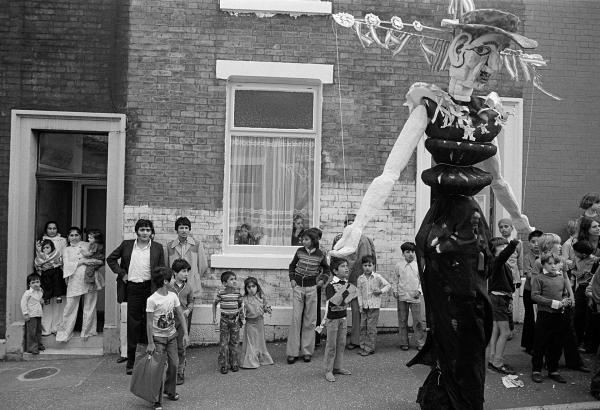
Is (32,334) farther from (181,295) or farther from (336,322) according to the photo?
(336,322)

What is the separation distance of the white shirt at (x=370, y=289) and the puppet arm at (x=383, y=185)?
3.75 m

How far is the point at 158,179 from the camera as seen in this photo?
25.8 ft

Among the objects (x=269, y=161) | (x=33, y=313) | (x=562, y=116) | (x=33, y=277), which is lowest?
(x=33, y=313)

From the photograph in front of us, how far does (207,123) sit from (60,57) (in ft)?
7.39

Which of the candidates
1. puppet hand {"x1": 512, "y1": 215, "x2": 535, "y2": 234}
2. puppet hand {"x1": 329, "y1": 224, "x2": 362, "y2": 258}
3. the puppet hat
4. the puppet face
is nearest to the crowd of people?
puppet hand {"x1": 512, "y1": 215, "x2": 535, "y2": 234}

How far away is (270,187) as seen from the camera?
27.3ft

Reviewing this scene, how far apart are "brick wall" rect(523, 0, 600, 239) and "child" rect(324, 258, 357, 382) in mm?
3605

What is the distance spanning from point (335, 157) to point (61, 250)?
13.5 ft

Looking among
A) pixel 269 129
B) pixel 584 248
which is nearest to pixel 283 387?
pixel 269 129

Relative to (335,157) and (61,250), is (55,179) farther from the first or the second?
(335,157)

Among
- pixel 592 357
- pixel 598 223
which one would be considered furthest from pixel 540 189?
pixel 592 357

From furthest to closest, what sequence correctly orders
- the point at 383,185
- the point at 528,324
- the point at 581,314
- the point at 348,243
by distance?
the point at 581,314
the point at 528,324
the point at 383,185
the point at 348,243

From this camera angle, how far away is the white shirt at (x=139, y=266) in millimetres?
6902

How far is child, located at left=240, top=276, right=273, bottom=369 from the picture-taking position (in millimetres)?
6832
